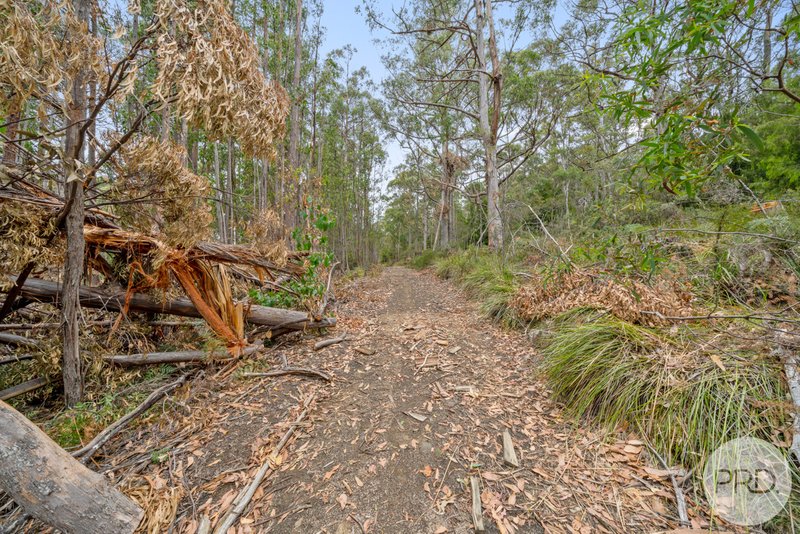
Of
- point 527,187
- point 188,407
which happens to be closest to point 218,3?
point 188,407

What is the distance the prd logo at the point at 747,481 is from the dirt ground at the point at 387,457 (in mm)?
207

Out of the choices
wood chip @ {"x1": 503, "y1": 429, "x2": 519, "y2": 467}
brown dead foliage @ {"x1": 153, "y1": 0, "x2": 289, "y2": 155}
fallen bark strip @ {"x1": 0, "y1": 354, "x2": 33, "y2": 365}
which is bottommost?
wood chip @ {"x1": 503, "y1": 429, "x2": 519, "y2": 467}

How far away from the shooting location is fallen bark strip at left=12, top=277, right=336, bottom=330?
2.63m

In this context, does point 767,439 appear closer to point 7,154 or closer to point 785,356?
point 785,356

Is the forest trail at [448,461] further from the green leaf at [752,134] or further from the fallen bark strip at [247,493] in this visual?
the green leaf at [752,134]

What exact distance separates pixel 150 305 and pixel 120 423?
1.36 m

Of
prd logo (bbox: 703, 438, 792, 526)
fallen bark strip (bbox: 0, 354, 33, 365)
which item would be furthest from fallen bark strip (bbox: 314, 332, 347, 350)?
prd logo (bbox: 703, 438, 792, 526)

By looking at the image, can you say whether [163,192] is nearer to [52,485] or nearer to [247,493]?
[52,485]

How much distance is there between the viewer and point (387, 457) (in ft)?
6.34

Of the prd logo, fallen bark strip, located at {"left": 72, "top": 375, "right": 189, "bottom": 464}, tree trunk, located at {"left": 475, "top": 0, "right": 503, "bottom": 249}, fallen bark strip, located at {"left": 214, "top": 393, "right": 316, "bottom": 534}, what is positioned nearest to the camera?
the prd logo

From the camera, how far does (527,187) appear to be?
1708cm

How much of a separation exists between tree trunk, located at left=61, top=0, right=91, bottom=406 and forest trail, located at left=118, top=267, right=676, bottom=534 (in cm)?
93

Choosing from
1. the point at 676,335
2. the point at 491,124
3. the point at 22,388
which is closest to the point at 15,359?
the point at 22,388

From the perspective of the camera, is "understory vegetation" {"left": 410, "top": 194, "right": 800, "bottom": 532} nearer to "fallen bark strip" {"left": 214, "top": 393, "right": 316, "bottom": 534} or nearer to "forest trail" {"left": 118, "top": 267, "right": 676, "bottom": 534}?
"forest trail" {"left": 118, "top": 267, "right": 676, "bottom": 534}
